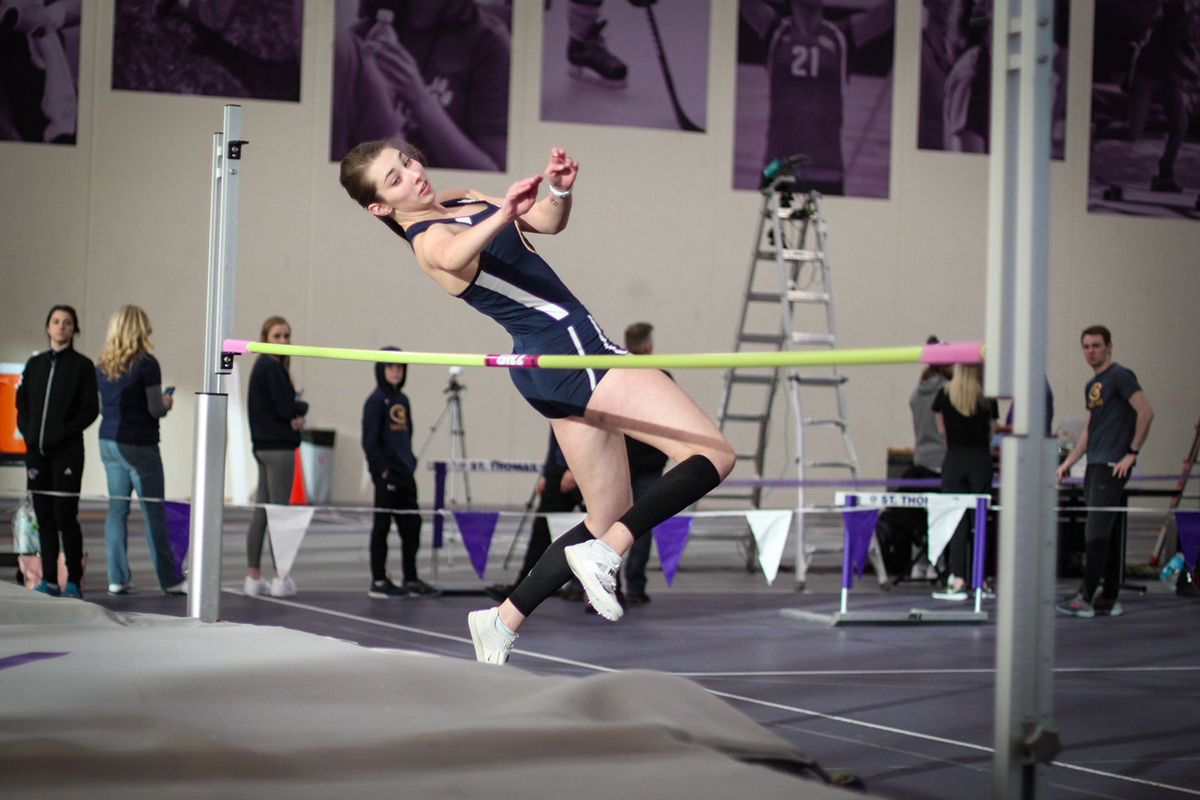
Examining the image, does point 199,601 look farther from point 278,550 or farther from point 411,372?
point 411,372

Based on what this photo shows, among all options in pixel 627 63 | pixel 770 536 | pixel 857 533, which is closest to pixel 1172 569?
pixel 857 533

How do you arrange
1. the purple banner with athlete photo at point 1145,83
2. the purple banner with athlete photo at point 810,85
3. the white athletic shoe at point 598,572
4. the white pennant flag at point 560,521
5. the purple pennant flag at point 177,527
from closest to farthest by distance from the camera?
the white athletic shoe at point 598,572 → the purple pennant flag at point 177,527 → the white pennant flag at point 560,521 → the purple banner with athlete photo at point 810,85 → the purple banner with athlete photo at point 1145,83

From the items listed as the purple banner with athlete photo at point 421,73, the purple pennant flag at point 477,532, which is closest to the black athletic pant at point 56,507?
the purple pennant flag at point 477,532

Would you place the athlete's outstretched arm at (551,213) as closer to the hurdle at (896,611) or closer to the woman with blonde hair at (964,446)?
the hurdle at (896,611)

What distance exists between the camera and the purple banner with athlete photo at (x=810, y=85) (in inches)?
461

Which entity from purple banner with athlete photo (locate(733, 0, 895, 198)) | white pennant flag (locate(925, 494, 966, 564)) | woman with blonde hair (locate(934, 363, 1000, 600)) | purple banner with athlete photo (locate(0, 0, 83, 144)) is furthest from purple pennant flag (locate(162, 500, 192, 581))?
purple banner with athlete photo (locate(733, 0, 895, 198))

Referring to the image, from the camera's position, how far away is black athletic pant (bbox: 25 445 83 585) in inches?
199

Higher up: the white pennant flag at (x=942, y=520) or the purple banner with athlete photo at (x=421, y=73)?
the purple banner with athlete photo at (x=421, y=73)

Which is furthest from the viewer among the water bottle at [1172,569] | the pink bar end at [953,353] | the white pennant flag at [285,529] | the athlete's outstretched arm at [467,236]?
the water bottle at [1172,569]

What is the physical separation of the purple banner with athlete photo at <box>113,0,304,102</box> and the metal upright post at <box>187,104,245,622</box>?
8564 mm

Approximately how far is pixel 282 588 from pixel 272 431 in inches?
30.4

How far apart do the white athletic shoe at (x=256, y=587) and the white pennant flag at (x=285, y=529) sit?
0.94 ft

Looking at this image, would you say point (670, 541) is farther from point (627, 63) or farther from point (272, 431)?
point (627, 63)

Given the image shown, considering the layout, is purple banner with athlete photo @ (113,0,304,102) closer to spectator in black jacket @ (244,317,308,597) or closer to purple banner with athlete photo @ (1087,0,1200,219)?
spectator in black jacket @ (244,317,308,597)
